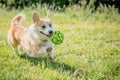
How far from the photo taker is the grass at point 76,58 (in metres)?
4.70

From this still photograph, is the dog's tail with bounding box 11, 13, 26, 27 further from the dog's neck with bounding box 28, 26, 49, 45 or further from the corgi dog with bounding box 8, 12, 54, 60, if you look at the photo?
the dog's neck with bounding box 28, 26, 49, 45

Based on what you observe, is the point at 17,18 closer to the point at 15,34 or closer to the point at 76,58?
the point at 15,34

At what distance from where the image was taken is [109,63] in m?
5.09

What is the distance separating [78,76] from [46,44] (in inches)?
48.2

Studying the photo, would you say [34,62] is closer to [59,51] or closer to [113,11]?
[59,51]

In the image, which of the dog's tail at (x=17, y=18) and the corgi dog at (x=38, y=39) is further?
the dog's tail at (x=17, y=18)

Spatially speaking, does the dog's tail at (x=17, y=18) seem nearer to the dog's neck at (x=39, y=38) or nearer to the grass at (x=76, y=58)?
the grass at (x=76, y=58)

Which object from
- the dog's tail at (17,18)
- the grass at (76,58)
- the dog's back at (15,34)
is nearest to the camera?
the grass at (76,58)

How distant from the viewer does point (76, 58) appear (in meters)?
5.75

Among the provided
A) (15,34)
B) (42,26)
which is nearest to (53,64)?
(42,26)

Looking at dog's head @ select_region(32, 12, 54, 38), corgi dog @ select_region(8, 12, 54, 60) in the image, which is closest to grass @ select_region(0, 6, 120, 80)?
corgi dog @ select_region(8, 12, 54, 60)

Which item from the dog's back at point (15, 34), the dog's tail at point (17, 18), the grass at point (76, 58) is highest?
the dog's tail at point (17, 18)

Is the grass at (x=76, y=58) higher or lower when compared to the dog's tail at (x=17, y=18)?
lower

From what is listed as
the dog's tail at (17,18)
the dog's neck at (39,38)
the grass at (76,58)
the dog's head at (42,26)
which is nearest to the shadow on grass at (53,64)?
the grass at (76,58)
